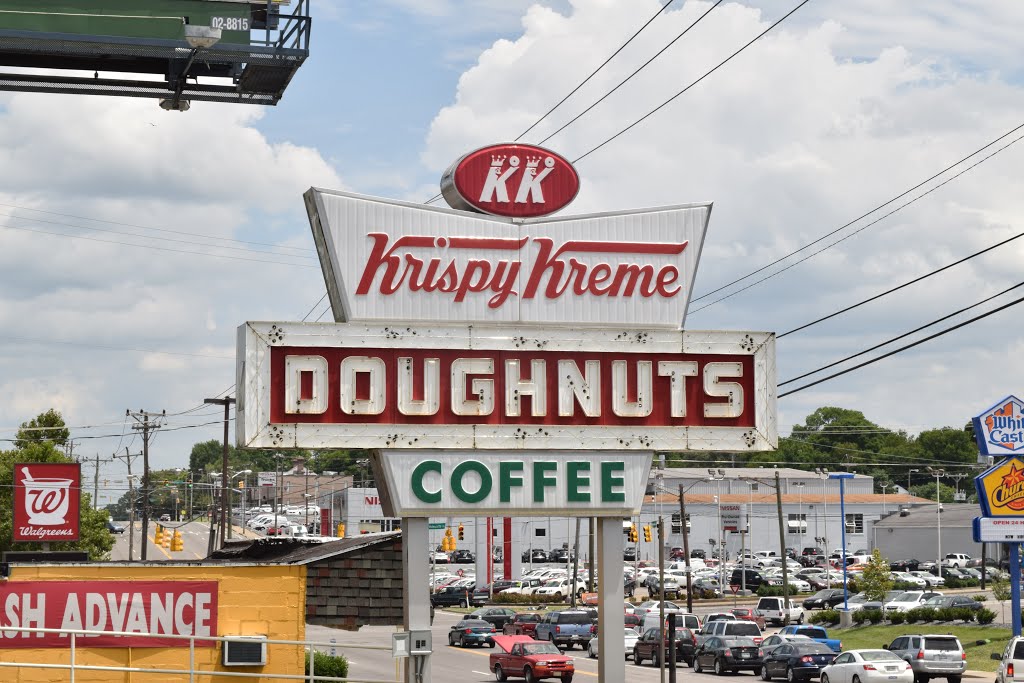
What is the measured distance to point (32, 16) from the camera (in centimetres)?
2811

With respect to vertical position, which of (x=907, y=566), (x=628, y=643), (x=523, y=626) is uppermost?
(x=523, y=626)

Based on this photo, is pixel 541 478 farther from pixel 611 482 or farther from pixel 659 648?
pixel 659 648

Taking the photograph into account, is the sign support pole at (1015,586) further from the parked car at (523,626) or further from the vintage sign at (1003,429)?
the parked car at (523,626)

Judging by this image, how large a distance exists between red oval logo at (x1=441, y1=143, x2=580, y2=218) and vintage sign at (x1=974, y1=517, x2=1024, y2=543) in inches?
1150

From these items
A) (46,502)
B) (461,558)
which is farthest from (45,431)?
(461,558)

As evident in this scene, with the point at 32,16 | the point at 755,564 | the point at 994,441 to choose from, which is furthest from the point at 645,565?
the point at 32,16

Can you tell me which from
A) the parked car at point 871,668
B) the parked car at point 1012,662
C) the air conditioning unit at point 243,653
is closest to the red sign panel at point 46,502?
the parked car at point 871,668

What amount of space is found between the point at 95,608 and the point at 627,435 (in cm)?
959

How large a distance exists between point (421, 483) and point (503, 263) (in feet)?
12.7

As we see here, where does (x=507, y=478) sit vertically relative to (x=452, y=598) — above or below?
above

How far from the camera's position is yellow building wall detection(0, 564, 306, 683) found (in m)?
22.8

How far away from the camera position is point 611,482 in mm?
22188

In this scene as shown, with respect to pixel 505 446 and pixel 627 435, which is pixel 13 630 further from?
pixel 627 435

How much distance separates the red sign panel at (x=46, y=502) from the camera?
49.9m
